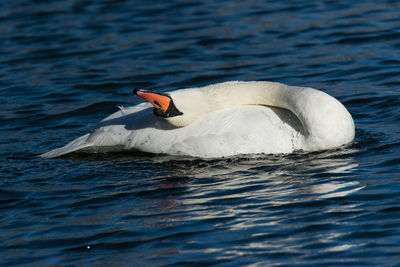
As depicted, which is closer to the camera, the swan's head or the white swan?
the swan's head

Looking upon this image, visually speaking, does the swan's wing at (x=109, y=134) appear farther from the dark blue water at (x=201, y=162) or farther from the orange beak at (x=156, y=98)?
the orange beak at (x=156, y=98)

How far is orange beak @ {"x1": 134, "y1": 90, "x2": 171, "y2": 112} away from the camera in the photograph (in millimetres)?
8570

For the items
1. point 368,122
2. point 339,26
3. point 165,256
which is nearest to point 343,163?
point 368,122

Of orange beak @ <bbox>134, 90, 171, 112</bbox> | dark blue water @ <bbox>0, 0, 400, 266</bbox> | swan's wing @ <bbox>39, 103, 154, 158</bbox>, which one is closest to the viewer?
dark blue water @ <bbox>0, 0, 400, 266</bbox>

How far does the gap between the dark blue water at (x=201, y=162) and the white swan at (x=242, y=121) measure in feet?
0.56

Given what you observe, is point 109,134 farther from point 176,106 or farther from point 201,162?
point 201,162

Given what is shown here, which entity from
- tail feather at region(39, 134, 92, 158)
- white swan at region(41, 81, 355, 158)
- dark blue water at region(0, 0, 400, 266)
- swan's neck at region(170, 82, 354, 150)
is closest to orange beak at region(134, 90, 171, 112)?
white swan at region(41, 81, 355, 158)

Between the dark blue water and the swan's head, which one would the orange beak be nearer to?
the swan's head

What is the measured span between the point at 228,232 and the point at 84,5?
14295mm

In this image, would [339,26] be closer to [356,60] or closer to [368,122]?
[356,60]

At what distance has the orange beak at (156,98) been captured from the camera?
857 cm

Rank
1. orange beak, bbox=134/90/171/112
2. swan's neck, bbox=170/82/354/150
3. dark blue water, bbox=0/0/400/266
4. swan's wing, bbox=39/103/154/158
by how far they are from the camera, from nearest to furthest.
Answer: dark blue water, bbox=0/0/400/266, orange beak, bbox=134/90/171/112, swan's neck, bbox=170/82/354/150, swan's wing, bbox=39/103/154/158

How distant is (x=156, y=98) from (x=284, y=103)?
4.76ft

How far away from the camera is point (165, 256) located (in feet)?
21.4
